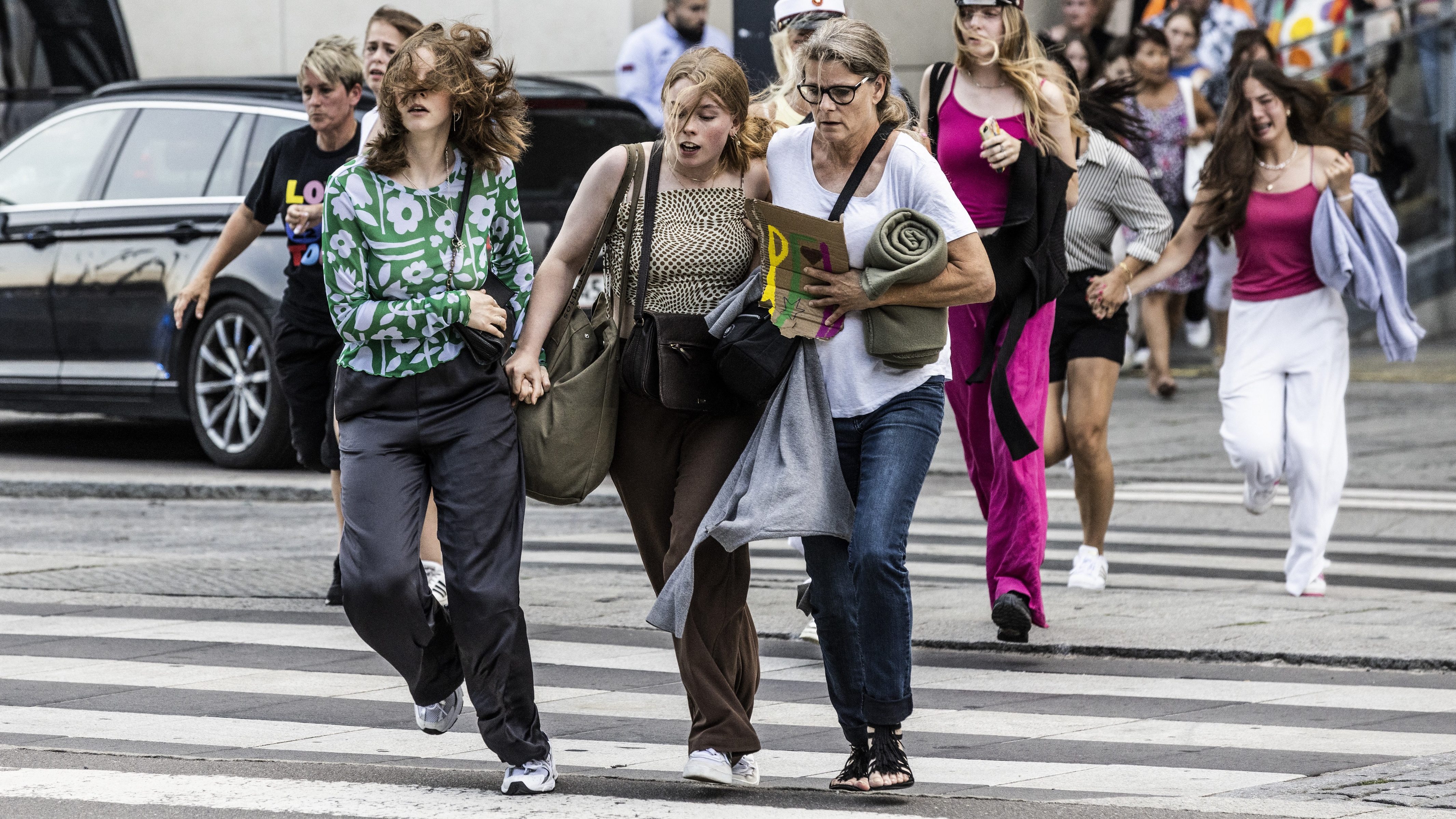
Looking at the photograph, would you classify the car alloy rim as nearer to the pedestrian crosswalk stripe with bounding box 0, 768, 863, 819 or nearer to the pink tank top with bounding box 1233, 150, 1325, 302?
the pink tank top with bounding box 1233, 150, 1325, 302

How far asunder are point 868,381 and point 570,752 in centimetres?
128

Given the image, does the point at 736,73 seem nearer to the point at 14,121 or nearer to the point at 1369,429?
the point at 1369,429

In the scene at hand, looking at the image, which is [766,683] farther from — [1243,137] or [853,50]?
[1243,137]

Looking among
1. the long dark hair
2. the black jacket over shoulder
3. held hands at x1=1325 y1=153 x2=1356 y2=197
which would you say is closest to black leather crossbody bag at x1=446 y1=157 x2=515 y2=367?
the black jacket over shoulder

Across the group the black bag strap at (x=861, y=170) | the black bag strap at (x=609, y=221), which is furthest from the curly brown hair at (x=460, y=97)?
the black bag strap at (x=861, y=170)

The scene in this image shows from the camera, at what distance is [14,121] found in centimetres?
1747

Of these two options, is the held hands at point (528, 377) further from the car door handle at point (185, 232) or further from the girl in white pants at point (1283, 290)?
the car door handle at point (185, 232)

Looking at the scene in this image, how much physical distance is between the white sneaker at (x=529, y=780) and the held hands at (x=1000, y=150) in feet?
8.55

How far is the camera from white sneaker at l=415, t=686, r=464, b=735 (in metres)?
5.16

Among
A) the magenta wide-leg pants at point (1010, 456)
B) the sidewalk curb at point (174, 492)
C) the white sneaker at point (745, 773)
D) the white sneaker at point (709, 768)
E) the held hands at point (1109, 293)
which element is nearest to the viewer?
the white sneaker at point (709, 768)

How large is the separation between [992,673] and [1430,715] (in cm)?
130

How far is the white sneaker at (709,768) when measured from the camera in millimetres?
4812

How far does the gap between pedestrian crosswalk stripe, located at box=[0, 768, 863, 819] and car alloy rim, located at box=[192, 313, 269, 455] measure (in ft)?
19.9

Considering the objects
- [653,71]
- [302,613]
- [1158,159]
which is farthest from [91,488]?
[1158,159]
